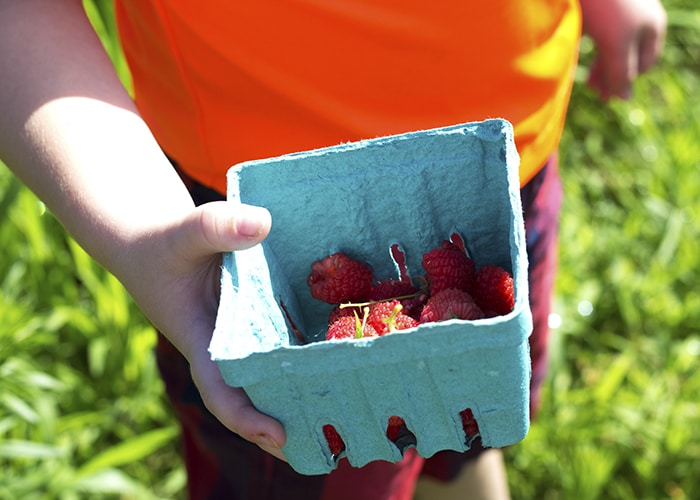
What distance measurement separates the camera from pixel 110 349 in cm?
177

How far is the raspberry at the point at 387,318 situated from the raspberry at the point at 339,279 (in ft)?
0.13

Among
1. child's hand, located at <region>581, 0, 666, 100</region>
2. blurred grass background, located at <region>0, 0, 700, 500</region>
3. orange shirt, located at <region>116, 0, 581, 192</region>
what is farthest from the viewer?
blurred grass background, located at <region>0, 0, 700, 500</region>

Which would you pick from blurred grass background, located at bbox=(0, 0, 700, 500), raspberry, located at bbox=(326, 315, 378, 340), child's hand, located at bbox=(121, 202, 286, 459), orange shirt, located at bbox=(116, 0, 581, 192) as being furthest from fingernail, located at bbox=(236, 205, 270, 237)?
blurred grass background, located at bbox=(0, 0, 700, 500)

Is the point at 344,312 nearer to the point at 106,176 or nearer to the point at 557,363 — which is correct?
the point at 106,176

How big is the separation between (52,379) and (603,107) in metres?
1.51

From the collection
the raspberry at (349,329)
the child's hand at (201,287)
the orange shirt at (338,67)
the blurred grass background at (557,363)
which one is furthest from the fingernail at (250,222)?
the blurred grass background at (557,363)

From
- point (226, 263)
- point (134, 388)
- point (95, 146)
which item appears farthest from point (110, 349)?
point (226, 263)

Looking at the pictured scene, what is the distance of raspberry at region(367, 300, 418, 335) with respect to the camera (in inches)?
29.8

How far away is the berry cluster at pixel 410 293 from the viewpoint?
0.76m

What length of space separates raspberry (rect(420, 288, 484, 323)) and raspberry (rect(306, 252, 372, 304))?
83 mm

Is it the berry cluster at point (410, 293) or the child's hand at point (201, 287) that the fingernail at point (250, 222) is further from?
the berry cluster at point (410, 293)

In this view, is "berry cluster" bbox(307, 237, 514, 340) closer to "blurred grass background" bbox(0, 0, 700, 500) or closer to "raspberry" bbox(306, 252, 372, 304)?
"raspberry" bbox(306, 252, 372, 304)

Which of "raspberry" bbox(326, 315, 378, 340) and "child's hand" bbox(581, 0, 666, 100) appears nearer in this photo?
"raspberry" bbox(326, 315, 378, 340)

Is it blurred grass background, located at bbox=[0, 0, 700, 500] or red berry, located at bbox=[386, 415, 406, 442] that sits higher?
red berry, located at bbox=[386, 415, 406, 442]
